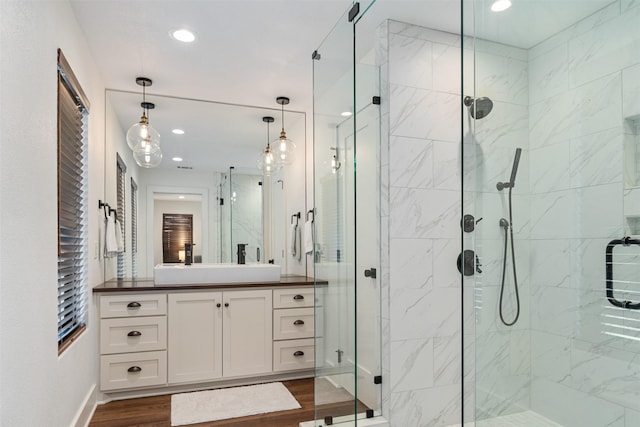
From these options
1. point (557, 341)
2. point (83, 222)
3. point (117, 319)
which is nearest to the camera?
point (557, 341)

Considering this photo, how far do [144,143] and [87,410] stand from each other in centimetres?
199

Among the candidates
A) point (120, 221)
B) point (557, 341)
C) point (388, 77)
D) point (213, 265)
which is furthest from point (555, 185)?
point (120, 221)

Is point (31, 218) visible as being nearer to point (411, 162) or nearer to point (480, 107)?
point (480, 107)

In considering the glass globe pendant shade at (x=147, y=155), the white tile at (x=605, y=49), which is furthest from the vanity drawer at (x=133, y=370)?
the white tile at (x=605, y=49)

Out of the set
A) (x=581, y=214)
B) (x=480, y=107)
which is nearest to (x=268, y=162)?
(x=480, y=107)

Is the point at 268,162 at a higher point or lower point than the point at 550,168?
higher

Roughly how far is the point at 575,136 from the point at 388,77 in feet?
4.50

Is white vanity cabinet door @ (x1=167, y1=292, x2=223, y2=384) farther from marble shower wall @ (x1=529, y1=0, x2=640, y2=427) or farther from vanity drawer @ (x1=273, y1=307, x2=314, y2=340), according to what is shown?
marble shower wall @ (x1=529, y1=0, x2=640, y2=427)

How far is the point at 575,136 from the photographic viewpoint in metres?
1.36

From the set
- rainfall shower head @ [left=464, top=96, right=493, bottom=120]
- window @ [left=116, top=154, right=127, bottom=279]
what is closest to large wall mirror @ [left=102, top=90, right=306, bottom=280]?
window @ [left=116, top=154, right=127, bottom=279]

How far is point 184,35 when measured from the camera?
2.62 m

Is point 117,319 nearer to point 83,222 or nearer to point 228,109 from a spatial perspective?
point 83,222

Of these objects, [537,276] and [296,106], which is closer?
[537,276]

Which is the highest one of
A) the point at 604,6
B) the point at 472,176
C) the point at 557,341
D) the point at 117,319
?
the point at 604,6
